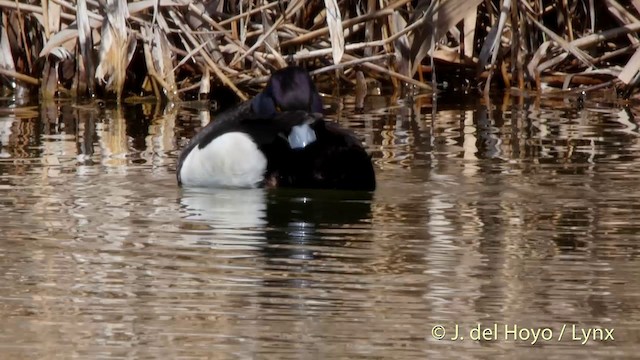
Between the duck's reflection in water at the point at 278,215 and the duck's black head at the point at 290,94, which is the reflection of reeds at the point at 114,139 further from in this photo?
the duck's reflection in water at the point at 278,215

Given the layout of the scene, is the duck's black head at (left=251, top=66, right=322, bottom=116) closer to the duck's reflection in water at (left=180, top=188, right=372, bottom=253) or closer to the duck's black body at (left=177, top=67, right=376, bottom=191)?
the duck's black body at (left=177, top=67, right=376, bottom=191)

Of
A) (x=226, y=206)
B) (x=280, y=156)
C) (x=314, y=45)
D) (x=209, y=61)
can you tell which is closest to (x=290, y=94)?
(x=280, y=156)

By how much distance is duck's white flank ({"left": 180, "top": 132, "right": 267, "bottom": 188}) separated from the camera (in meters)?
6.08

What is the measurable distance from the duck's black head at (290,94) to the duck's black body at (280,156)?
13 cm

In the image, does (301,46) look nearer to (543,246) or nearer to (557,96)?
(557,96)

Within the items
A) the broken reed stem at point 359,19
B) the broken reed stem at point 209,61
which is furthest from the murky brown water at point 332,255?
the broken reed stem at point 359,19

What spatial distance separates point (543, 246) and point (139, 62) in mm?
5319

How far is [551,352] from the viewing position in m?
3.69

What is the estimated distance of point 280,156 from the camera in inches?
239

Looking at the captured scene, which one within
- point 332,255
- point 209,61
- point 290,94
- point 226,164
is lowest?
point 332,255

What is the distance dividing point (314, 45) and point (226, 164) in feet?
13.0

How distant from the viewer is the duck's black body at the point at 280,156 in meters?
5.98

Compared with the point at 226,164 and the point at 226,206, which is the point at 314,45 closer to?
the point at 226,164

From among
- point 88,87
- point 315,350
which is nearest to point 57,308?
point 315,350
